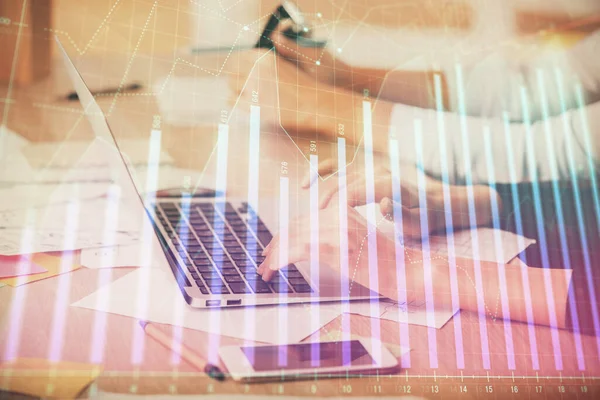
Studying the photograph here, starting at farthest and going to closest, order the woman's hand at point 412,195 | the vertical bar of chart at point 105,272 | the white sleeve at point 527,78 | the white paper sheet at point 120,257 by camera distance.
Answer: the white sleeve at point 527,78
the woman's hand at point 412,195
the white paper sheet at point 120,257
the vertical bar of chart at point 105,272

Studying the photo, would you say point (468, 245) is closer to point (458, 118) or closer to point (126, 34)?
point (458, 118)

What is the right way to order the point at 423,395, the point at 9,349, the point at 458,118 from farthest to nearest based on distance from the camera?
1. the point at 458,118
2. the point at 423,395
3. the point at 9,349

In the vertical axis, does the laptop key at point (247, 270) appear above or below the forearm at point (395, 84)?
below

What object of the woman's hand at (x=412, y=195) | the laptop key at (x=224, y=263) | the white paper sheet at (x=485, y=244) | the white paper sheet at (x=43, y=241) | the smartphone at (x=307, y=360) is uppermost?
the woman's hand at (x=412, y=195)

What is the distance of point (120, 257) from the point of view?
1.98ft

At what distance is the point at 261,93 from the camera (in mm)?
716

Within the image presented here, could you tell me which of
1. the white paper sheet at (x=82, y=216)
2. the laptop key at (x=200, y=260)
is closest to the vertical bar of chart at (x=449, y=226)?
the laptop key at (x=200, y=260)

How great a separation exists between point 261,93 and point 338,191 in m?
0.18

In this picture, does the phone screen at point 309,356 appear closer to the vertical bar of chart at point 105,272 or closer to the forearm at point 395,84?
the vertical bar of chart at point 105,272

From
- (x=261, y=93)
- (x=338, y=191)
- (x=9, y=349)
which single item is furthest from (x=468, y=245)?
(x=9, y=349)

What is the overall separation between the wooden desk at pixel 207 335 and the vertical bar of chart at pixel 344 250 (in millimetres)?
16

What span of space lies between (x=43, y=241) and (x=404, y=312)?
45 centimetres

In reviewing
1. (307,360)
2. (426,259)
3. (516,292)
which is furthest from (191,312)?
(516,292)

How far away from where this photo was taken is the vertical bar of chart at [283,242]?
540 millimetres
